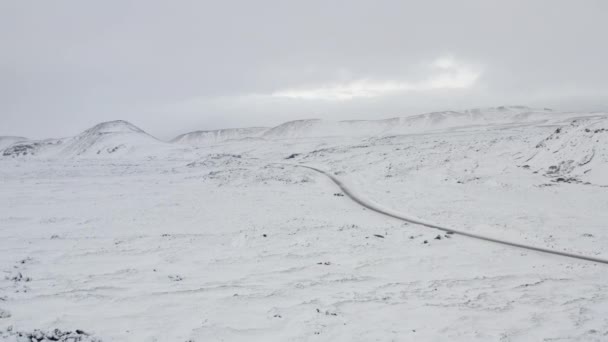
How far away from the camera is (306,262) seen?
16.3 m

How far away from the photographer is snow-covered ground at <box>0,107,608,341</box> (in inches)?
412

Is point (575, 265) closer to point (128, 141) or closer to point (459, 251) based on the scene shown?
point (459, 251)

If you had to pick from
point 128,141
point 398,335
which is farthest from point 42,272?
point 128,141

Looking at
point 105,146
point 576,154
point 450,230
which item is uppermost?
point 105,146

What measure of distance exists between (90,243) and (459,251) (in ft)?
57.3

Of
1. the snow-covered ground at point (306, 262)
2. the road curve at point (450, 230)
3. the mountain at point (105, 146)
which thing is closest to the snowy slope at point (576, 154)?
the snow-covered ground at point (306, 262)

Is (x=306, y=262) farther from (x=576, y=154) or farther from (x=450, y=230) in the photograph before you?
(x=576, y=154)

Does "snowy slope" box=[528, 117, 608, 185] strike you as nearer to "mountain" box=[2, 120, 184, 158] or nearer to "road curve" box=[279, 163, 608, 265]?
"road curve" box=[279, 163, 608, 265]

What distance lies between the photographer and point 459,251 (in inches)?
729

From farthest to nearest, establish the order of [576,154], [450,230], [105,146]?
[105,146] < [576,154] < [450,230]

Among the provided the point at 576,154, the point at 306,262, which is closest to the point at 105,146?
the point at 576,154

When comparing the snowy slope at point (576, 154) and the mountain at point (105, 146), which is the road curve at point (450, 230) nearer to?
the snowy slope at point (576, 154)

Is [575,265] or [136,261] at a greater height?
[136,261]

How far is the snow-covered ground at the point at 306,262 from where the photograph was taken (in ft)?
34.3
